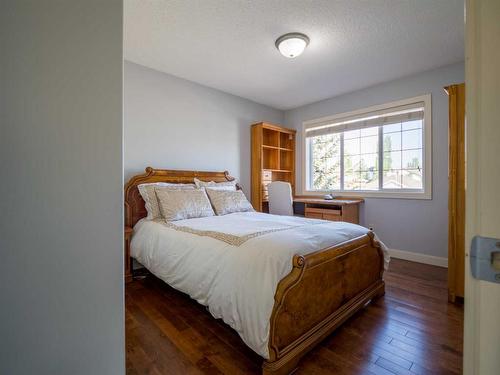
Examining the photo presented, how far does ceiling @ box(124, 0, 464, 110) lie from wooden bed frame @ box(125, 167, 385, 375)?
192cm

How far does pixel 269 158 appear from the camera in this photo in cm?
478

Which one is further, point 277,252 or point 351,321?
point 351,321

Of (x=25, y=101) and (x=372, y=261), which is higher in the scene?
(x=25, y=101)

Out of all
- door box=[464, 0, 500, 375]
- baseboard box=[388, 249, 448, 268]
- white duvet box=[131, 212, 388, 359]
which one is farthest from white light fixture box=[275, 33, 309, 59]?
baseboard box=[388, 249, 448, 268]

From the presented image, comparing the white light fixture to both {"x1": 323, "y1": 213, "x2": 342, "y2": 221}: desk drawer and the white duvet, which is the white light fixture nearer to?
the white duvet

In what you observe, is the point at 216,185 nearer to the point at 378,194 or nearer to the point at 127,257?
the point at 127,257

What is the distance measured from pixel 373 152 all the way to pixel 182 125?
2934 millimetres

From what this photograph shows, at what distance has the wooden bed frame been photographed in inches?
52.7

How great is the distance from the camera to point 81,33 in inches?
30.2

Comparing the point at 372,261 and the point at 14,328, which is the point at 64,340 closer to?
the point at 14,328

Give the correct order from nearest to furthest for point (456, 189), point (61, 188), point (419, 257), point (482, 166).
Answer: point (482, 166) < point (61, 188) < point (456, 189) < point (419, 257)

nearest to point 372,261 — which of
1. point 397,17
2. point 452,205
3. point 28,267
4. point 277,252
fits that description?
point 452,205

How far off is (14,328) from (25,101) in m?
0.62

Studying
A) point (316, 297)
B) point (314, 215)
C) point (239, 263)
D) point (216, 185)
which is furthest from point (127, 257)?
point (314, 215)
